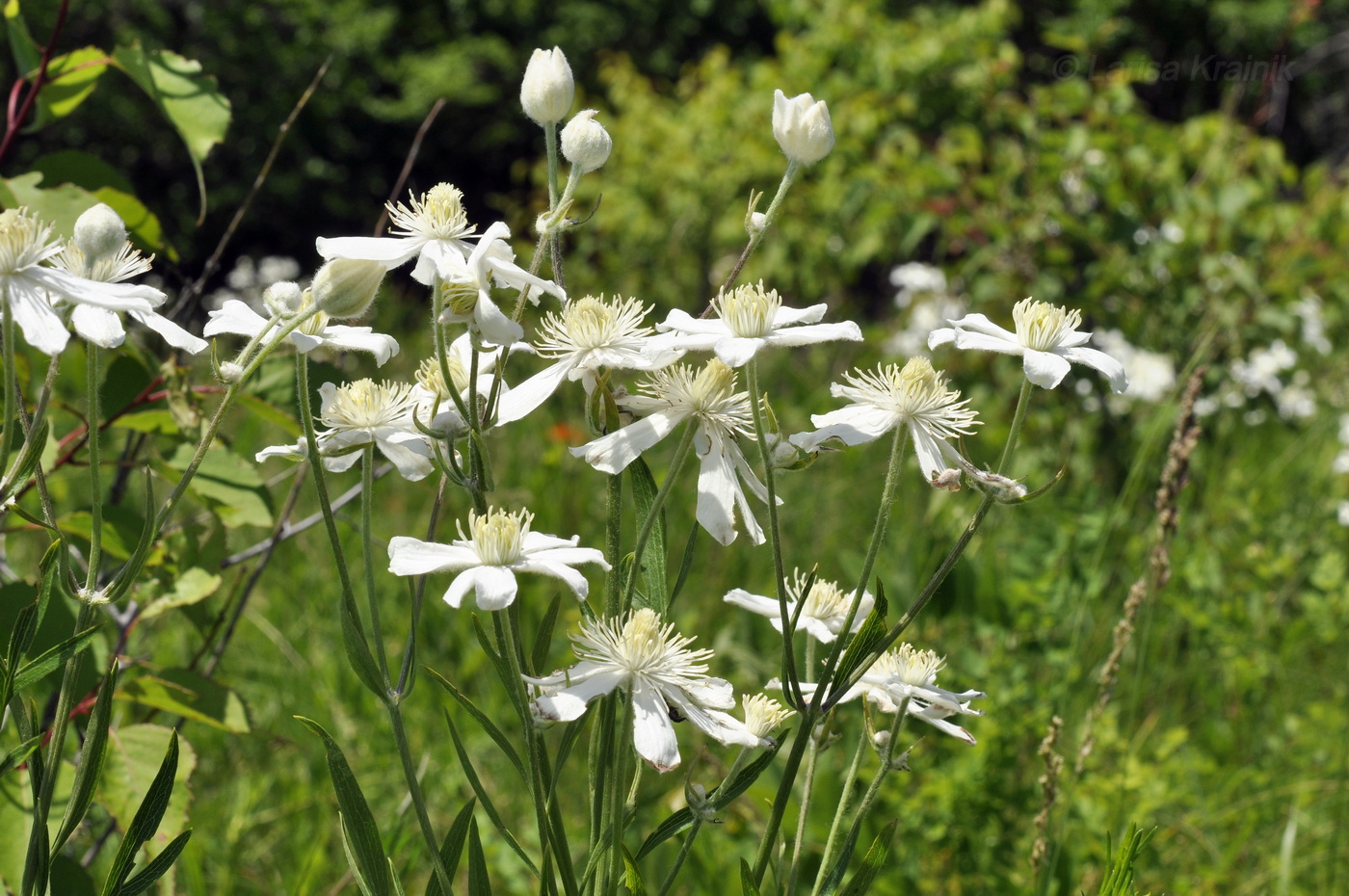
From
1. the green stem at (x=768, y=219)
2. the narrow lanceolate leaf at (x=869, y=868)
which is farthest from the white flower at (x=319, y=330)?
the narrow lanceolate leaf at (x=869, y=868)

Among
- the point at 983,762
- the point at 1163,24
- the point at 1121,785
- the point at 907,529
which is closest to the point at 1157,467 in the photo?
the point at 907,529

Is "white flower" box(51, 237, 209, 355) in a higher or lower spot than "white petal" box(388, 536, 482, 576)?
higher

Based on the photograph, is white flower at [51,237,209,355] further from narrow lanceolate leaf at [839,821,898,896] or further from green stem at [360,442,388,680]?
narrow lanceolate leaf at [839,821,898,896]

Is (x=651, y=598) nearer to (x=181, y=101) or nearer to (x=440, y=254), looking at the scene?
(x=440, y=254)

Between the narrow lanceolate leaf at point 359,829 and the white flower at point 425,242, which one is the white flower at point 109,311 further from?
the narrow lanceolate leaf at point 359,829
